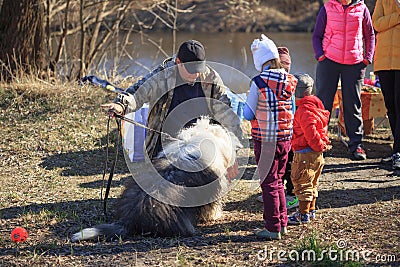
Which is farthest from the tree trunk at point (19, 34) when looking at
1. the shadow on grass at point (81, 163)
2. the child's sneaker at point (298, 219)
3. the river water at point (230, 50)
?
the child's sneaker at point (298, 219)

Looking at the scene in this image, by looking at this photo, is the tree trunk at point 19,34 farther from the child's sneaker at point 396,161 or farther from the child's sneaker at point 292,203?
the child's sneaker at point 396,161

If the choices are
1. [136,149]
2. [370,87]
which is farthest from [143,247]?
[370,87]

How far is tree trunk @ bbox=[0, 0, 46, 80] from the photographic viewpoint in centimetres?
887

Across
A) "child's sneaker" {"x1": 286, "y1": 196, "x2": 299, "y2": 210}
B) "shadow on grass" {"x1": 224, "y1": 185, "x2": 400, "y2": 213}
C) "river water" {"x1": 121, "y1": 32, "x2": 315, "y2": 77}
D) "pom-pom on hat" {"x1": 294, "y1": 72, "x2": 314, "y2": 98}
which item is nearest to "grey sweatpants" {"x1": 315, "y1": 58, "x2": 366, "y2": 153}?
"shadow on grass" {"x1": 224, "y1": 185, "x2": 400, "y2": 213}

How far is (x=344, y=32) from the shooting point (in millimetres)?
6395

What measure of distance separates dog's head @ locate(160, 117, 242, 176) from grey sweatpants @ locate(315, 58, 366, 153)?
210cm

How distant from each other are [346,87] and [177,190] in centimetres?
309

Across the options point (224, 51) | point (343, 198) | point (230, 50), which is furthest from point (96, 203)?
point (230, 50)

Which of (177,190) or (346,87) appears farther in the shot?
(346,87)

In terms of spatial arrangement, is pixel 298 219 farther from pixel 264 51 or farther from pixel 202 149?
pixel 264 51

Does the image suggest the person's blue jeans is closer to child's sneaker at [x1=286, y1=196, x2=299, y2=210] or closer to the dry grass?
the dry grass

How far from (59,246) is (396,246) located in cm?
247

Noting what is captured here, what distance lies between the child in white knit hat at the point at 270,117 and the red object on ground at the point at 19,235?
6.02 ft

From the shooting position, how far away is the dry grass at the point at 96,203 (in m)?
4.08
